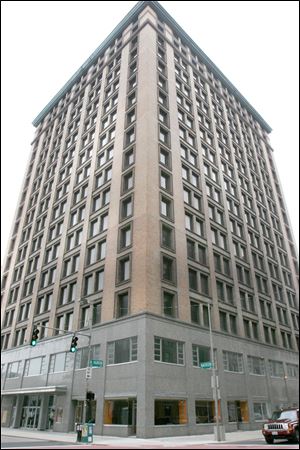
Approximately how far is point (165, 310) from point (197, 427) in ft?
35.4

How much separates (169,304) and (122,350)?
6657 mm

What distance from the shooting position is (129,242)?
3872 centimetres

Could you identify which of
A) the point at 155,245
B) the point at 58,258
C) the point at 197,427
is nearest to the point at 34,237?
the point at 58,258

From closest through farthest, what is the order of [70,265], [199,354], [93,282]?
1. [199,354]
2. [93,282]
3. [70,265]

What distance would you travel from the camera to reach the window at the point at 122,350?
105ft

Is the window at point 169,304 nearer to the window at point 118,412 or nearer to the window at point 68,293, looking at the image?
the window at point 118,412

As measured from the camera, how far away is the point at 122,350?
3306cm

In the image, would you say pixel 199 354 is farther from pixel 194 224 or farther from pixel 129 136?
pixel 129 136

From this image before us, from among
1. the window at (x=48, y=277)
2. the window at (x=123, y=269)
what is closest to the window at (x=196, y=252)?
the window at (x=123, y=269)

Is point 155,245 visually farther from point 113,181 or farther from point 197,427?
point 197,427

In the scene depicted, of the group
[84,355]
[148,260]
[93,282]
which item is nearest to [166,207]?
[148,260]

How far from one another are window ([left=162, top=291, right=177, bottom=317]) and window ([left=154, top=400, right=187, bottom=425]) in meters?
7.91

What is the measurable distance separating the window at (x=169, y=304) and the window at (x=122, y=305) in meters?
3.80

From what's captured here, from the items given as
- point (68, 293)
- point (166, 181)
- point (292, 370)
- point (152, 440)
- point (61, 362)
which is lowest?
point (152, 440)
